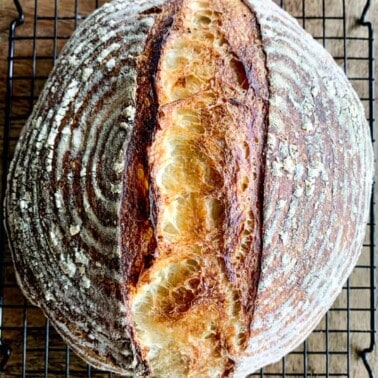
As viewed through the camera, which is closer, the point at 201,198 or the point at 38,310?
the point at 201,198

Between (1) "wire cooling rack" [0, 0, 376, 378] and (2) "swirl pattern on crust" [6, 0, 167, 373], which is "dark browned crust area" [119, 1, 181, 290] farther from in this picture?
(1) "wire cooling rack" [0, 0, 376, 378]

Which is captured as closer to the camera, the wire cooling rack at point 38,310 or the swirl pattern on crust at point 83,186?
the swirl pattern on crust at point 83,186

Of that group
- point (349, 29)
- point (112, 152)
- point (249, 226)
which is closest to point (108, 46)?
point (112, 152)

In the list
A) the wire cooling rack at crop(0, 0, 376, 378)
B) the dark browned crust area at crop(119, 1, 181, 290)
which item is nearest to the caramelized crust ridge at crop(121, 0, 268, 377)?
the dark browned crust area at crop(119, 1, 181, 290)

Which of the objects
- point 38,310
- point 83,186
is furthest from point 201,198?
point 38,310

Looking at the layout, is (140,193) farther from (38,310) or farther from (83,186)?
(38,310)

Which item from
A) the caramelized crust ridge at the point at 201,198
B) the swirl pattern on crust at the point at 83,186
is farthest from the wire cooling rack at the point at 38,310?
the caramelized crust ridge at the point at 201,198

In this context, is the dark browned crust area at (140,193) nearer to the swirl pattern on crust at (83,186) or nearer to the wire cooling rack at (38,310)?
the swirl pattern on crust at (83,186)

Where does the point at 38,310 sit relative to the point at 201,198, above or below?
below

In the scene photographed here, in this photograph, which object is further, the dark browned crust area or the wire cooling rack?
the wire cooling rack
